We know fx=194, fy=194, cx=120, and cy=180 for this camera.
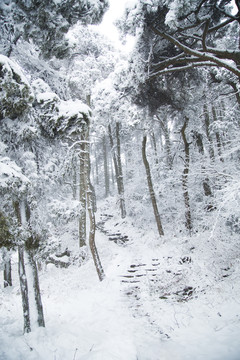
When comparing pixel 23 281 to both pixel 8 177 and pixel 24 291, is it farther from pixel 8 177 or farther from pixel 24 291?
pixel 8 177

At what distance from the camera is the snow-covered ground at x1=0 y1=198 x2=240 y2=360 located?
445cm

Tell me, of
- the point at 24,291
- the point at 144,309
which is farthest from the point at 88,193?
the point at 144,309

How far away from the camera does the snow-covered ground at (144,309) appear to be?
4.45m

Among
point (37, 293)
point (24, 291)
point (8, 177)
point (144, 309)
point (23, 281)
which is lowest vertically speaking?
point (144, 309)

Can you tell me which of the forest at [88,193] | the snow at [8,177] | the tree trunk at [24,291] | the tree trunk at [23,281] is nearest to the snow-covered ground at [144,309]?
the forest at [88,193]

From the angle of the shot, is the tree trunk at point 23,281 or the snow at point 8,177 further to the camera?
the tree trunk at point 23,281

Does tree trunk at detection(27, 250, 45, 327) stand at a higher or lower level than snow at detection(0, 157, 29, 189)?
lower

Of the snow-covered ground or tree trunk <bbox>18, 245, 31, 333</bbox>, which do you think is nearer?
the snow-covered ground

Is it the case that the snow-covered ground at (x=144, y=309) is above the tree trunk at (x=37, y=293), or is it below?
below

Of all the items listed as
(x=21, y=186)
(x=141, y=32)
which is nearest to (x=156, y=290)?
(x=21, y=186)

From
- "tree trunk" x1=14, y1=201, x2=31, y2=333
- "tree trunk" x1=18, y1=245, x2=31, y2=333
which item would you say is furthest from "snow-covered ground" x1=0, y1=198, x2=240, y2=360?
"tree trunk" x1=14, y1=201, x2=31, y2=333

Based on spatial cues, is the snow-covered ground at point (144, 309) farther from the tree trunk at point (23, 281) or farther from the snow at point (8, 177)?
the snow at point (8, 177)

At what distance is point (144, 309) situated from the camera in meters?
6.77

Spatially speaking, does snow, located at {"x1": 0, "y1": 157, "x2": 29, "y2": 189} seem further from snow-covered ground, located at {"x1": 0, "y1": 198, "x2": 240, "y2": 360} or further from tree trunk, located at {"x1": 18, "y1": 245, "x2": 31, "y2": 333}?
snow-covered ground, located at {"x1": 0, "y1": 198, "x2": 240, "y2": 360}
